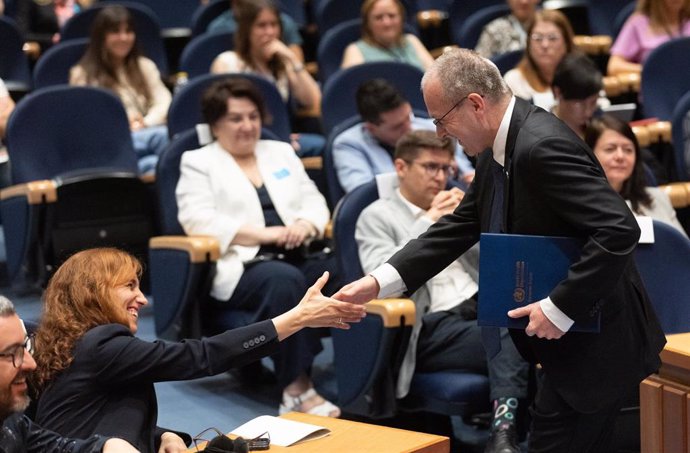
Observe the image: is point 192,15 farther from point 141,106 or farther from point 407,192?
point 407,192

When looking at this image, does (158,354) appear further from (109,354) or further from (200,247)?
(200,247)

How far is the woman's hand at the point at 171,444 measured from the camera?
2.54m

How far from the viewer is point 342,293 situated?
2.77 meters

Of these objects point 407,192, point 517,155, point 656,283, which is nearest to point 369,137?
point 407,192

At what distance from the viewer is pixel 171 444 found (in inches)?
101

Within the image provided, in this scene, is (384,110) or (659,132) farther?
(659,132)

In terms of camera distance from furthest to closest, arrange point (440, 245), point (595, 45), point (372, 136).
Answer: point (595, 45)
point (372, 136)
point (440, 245)

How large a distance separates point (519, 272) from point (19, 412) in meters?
1.01

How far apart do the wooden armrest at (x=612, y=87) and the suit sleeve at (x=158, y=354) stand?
3633mm

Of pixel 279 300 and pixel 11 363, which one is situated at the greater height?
pixel 11 363

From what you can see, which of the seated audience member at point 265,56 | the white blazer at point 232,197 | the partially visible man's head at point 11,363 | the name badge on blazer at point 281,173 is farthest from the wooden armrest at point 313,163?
the partially visible man's head at point 11,363

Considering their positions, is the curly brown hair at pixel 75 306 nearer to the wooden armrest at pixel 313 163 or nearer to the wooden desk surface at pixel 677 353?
the wooden desk surface at pixel 677 353

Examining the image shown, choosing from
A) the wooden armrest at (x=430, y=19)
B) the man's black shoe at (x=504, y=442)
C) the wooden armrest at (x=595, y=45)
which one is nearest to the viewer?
the man's black shoe at (x=504, y=442)

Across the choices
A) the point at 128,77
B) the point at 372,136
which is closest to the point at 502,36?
the point at 372,136
